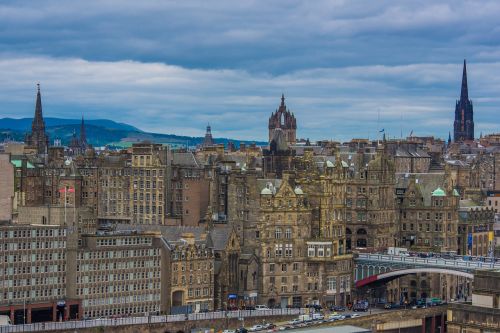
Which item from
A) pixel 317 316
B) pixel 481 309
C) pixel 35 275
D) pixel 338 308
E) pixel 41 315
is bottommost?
pixel 338 308

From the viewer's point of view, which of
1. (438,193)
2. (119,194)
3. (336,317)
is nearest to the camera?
(336,317)

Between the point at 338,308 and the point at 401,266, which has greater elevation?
the point at 401,266

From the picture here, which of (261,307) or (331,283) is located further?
(331,283)

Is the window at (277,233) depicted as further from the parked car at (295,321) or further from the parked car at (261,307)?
the parked car at (295,321)

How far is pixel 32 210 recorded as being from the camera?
16300 cm

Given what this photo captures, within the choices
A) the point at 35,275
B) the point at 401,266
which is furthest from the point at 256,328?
the point at 401,266

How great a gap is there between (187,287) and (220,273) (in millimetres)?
6952

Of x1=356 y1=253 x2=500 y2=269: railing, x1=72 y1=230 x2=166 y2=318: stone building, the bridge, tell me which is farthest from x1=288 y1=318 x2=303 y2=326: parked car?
x1=356 y1=253 x2=500 y2=269: railing

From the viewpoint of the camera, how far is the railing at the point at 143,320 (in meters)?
139

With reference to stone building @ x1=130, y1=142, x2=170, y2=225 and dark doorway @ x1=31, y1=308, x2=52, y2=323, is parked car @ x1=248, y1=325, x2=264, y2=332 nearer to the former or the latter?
dark doorway @ x1=31, y1=308, x2=52, y2=323

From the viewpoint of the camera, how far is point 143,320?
14838 cm

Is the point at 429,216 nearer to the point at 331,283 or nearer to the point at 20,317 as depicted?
the point at 331,283

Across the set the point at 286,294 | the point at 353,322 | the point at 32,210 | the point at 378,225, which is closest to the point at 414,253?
the point at 378,225

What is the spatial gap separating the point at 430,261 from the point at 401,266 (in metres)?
4.01
